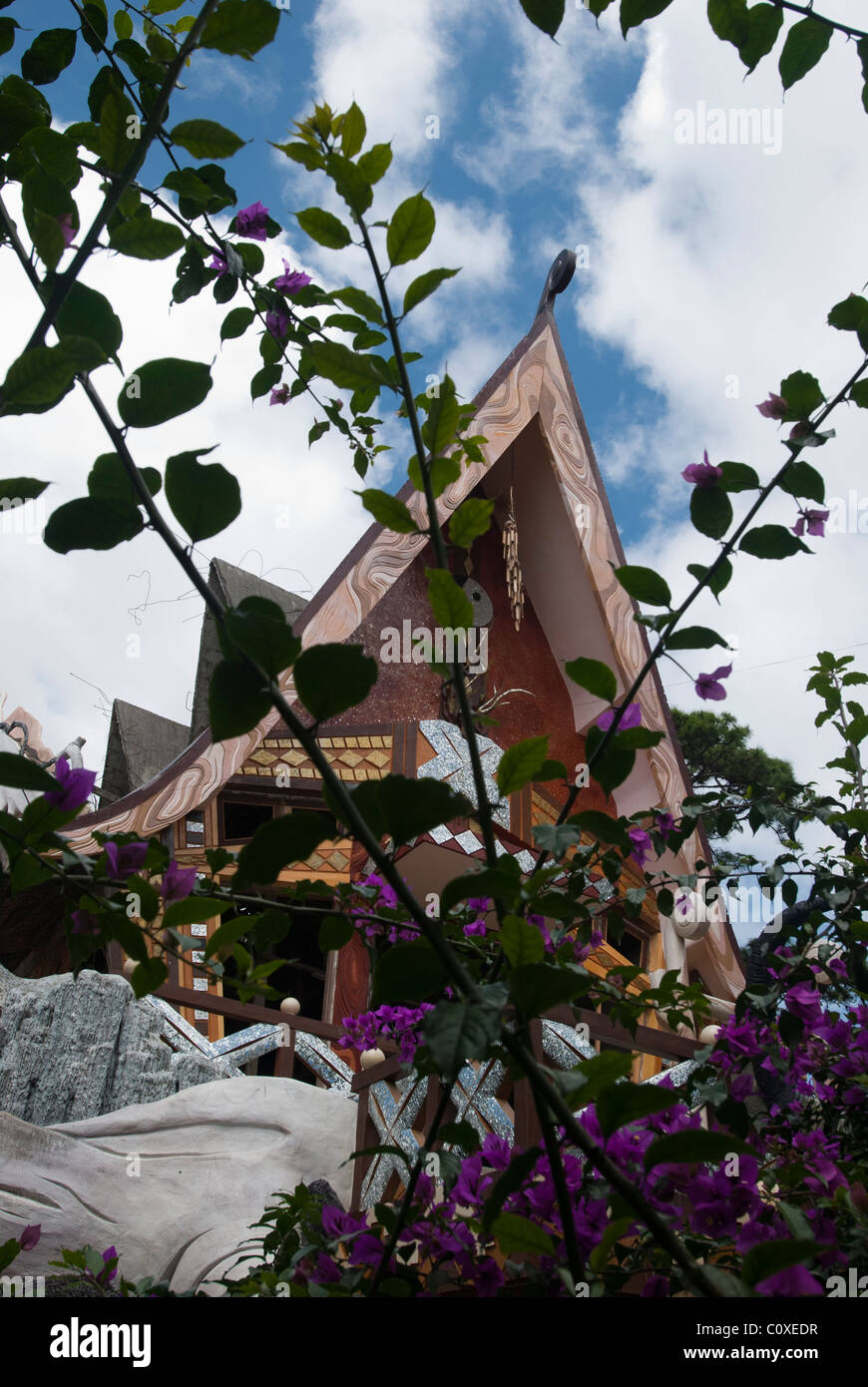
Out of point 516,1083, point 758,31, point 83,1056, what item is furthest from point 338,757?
point 758,31

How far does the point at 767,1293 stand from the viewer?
577 millimetres

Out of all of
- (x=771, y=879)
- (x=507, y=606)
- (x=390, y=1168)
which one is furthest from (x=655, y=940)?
(x=771, y=879)

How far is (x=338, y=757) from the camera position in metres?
4.87

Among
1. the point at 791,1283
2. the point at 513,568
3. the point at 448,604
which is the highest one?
the point at 513,568

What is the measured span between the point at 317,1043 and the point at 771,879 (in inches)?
118

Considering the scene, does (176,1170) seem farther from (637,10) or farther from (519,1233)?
(637,10)

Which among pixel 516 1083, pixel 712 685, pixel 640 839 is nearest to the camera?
pixel 712 685

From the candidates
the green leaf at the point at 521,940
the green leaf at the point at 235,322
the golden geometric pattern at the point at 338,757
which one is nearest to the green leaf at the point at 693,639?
the green leaf at the point at 521,940

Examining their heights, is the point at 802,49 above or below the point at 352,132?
above

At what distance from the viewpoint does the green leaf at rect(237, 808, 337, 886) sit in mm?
534

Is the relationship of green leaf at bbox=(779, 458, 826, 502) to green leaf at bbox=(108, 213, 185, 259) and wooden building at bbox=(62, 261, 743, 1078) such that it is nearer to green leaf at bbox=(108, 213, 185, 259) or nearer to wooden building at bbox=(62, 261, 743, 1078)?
green leaf at bbox=(108, 213, 185, 259)

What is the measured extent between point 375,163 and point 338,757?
13.8ft

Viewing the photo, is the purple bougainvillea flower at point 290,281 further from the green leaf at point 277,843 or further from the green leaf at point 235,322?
the green leaf at point 277,843

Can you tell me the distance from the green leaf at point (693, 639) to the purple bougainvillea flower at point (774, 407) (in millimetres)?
261
